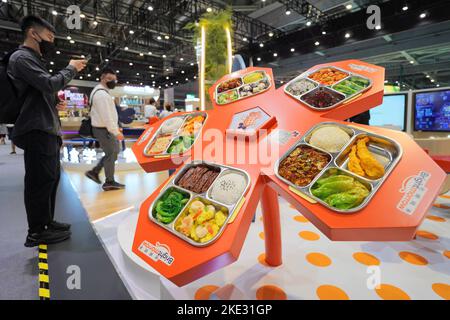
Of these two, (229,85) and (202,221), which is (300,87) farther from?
(202,221)

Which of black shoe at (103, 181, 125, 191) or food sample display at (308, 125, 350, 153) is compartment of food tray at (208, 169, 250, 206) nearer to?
food sample display at (308, 125, 350, 153)

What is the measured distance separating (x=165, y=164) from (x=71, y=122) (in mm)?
6910

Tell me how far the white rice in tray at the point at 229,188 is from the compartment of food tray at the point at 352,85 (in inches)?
24.0

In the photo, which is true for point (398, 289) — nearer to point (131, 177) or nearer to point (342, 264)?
point (342, 264)

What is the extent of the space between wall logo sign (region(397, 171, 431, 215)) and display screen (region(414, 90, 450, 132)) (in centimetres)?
321

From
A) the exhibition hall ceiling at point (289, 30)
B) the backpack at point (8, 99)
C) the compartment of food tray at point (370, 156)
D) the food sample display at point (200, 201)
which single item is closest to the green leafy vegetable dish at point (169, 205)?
the food sample display at point (200, 201)

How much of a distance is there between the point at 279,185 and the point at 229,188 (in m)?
0.18

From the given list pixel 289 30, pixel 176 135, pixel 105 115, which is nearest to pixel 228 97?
pixel 176 135

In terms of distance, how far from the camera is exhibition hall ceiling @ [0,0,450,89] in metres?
6.83

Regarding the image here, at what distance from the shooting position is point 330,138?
1.00 m

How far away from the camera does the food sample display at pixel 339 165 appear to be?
818mm

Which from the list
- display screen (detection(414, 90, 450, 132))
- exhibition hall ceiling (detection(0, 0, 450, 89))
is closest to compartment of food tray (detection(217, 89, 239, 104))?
display screen (detection(414, 90, 450, 132))

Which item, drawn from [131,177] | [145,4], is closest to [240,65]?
[131,177]

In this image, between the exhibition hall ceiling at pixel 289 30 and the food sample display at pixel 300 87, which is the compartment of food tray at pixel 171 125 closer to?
the food sample display at pixel 300 87
